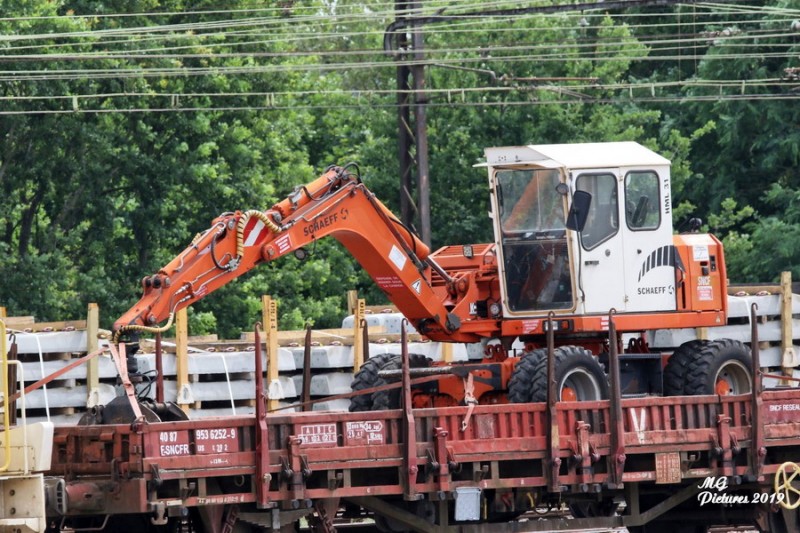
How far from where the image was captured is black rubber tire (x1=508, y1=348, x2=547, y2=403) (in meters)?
15.4

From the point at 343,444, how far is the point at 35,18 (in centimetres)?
1808

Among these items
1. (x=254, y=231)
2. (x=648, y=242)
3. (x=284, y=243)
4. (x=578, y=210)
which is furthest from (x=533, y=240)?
(x=254, y=231)

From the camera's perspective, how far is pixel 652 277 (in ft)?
55.0

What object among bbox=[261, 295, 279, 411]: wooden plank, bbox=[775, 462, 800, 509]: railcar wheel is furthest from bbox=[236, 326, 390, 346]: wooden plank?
bbox=[775, 462, 800, 509]: railcar wheel

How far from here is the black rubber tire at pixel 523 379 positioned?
15430 millimetres

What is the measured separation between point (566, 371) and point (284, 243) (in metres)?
3.02

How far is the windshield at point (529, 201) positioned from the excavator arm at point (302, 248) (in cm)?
106

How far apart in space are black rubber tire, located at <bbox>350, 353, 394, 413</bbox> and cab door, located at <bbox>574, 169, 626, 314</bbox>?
7.35ft

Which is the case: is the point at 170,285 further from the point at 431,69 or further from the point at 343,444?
the point at 431,69

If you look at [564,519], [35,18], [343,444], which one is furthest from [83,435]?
[35,18]

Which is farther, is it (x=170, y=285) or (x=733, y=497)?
(x=733, y=497)

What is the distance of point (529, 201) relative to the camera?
1664 centimetres

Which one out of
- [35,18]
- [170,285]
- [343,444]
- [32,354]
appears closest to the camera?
[343,444]

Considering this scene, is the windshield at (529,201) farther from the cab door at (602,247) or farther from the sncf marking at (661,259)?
the sncf marking at (661,259)
